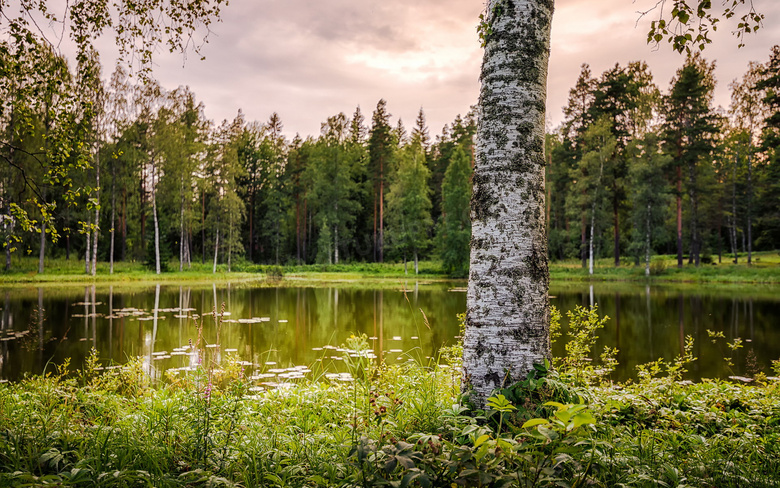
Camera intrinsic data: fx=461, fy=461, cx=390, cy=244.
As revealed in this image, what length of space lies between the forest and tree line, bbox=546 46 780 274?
14 cm

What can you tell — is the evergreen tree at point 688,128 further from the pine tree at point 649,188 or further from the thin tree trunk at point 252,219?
the thin tree trunk at point 252,219

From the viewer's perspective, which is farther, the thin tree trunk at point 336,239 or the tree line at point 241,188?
the thin tree trunk at point 336,239

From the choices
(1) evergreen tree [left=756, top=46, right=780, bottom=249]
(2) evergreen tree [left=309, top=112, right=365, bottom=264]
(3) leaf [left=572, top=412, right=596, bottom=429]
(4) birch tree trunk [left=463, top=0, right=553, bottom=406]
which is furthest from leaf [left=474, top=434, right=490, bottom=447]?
(2) evergreen tree [left=309, top=112, right=365, bottom=264]

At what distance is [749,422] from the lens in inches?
145

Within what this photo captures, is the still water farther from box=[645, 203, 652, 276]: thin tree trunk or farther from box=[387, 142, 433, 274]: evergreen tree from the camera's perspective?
box=[387, 142, 433, 274]: evergreen tree

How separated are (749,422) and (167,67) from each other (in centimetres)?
661

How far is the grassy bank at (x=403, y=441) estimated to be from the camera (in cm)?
200

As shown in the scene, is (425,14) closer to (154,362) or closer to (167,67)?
(167,67)

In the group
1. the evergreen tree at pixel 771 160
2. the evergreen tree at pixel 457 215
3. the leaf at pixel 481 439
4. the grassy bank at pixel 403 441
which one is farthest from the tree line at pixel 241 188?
the leaf at pixel 481 439

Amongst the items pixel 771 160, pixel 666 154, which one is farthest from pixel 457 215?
pixel 771 160

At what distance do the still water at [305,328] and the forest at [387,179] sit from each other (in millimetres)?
11105

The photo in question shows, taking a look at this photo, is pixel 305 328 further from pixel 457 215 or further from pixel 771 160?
pixel 771 160

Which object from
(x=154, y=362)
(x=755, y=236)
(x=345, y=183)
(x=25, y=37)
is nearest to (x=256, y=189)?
(x=345, y=183)

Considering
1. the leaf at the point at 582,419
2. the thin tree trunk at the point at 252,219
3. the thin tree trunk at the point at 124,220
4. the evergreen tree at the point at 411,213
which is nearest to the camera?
the leaf at the point at 582,419
